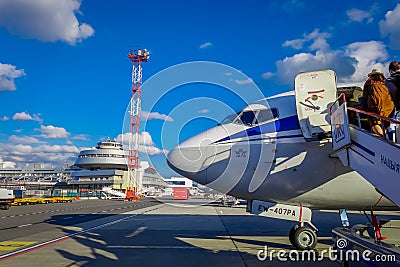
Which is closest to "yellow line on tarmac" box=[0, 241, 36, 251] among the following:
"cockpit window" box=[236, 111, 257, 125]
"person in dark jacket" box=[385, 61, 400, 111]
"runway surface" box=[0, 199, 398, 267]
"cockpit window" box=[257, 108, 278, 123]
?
"runway surface" box=[0, 199, 398, 267]

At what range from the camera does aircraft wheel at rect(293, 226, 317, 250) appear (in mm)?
10133

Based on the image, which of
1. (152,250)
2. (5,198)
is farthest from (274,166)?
(5,198)

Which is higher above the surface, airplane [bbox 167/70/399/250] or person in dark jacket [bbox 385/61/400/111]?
person in dark jacket [bbox 385/61/400/111]

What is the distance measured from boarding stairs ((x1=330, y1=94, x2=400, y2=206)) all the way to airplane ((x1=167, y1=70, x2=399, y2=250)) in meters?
1.57

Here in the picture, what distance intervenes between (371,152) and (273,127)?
13.6 feet

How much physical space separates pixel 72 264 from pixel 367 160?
7.36 m

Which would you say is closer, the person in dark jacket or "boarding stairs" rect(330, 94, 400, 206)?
"boarding stairs" rect(330, 94, 400, 206)

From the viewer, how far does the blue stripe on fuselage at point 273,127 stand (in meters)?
9.49

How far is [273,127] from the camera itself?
970 cm

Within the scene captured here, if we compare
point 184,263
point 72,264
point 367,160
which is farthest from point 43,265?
point 367,160

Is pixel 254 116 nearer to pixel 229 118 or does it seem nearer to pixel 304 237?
pixel 229 118

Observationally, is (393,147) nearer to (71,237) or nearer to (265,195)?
(265,195)

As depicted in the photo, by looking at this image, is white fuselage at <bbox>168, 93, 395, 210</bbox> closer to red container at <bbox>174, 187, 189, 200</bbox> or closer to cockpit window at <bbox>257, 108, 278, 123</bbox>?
cockpit window at <bbox>257, 108, 278, 123</bbox>

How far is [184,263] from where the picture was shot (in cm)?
879
